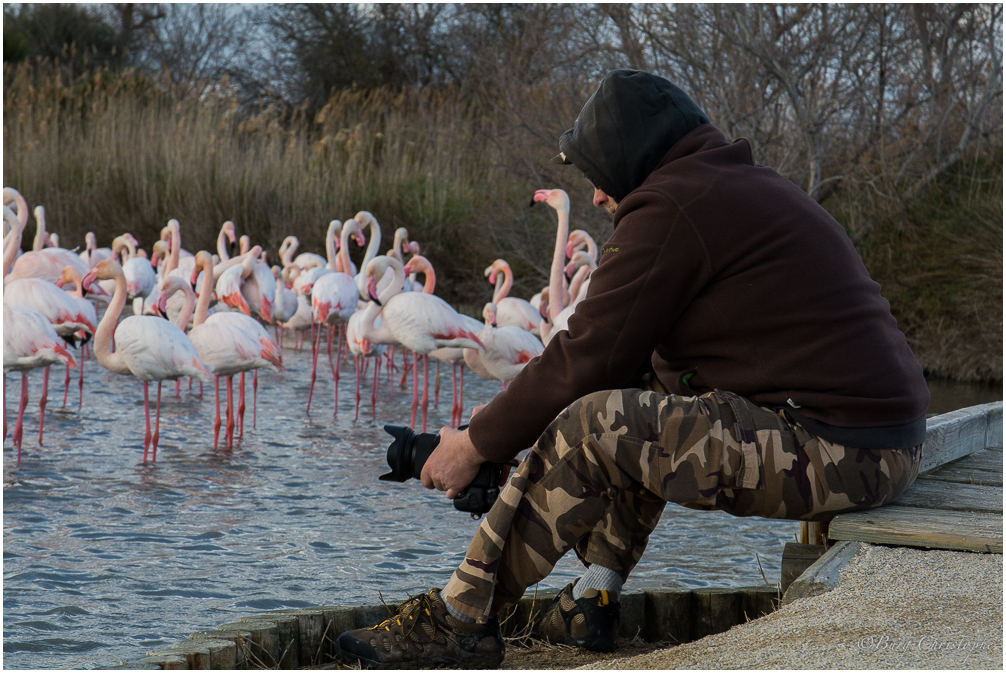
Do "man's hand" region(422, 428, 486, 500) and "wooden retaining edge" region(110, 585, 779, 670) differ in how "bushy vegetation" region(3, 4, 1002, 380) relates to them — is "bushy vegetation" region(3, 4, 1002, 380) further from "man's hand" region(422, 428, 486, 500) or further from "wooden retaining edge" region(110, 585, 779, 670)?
"man's hand" region(422, 428, 486, 500)

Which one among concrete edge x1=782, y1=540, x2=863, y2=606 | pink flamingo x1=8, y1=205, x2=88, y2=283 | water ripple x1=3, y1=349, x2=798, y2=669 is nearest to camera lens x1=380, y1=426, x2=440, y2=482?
concrete edge x1=782, y1=540, x2=863, y2=606

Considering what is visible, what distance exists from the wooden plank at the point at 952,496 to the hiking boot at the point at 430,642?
3.76 feet

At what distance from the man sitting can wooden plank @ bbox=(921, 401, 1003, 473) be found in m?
0.81

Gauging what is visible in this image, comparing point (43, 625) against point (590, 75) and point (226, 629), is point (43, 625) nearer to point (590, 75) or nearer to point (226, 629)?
point (226, 629)

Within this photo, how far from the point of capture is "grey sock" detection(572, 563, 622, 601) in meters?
2.46

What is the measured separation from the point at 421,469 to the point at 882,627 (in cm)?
104

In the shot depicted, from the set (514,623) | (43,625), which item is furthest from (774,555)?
(43,625)

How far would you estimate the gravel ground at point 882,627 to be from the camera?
182 cm

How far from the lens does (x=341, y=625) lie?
2.63 metres

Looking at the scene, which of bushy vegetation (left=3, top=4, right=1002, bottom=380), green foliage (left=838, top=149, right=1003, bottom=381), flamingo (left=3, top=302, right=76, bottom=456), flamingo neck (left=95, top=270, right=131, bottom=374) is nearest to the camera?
flamingo (left=3, top=302, right=76, bottom=456)

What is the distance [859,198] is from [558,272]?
12.0 ft

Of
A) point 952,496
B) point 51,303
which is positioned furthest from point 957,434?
point 51,303

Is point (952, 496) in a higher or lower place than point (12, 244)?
lower

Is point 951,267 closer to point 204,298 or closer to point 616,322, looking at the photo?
point 204,298
